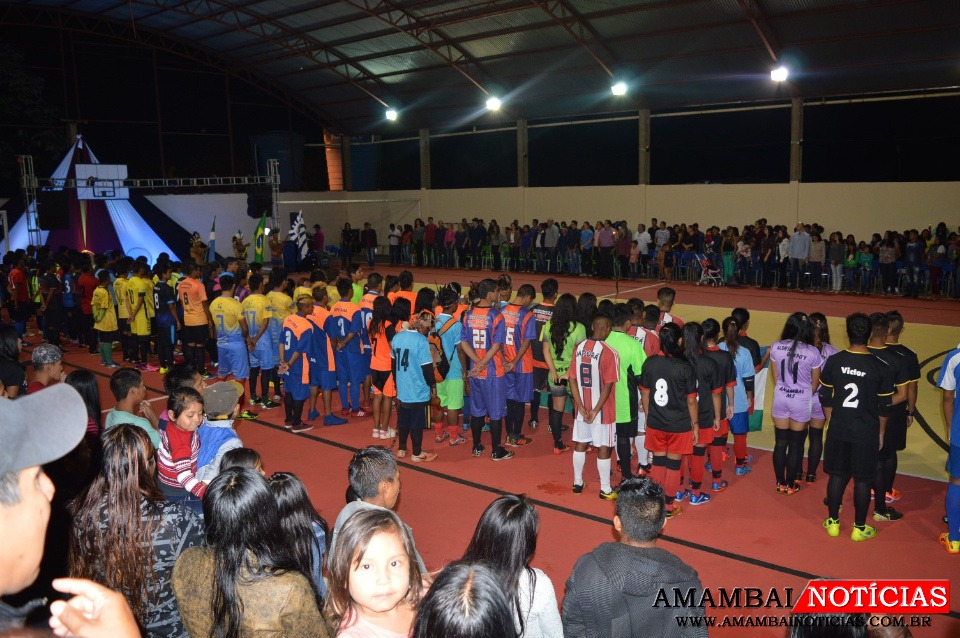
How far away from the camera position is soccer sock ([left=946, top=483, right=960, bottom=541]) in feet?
17.9

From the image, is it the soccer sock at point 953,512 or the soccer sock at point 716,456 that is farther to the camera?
the soccer sock at point 716,456

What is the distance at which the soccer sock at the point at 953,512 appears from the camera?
17.9ft

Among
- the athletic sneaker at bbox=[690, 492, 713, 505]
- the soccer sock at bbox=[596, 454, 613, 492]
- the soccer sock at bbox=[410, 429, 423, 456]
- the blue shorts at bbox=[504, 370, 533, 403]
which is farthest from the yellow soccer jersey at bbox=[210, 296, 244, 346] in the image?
the athletic sneaker at bbox=[690, 492, 713, 505]

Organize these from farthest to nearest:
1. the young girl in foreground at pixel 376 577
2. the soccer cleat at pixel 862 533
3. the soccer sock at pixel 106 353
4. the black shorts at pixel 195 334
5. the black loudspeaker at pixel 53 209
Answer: the black loudspeaker at pixel 53 209, the soccer sock at pixel 106 353, the black shorts at pixel 195 334, the soccer cleat at pixel 862 533, the young girl in foreground at pixel 376 577

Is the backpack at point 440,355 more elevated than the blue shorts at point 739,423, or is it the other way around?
the backpack at point 440,355

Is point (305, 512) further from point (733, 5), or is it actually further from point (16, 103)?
point (16, 103)

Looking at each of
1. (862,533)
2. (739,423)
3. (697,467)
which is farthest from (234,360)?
(862,533)

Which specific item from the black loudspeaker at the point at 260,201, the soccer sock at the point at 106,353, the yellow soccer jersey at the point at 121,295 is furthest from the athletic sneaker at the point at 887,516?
the black loudspeaker at the point at 260,201

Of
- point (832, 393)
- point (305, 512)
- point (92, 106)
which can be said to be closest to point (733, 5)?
point (832, 393)

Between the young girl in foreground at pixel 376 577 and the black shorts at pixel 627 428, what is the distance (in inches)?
172

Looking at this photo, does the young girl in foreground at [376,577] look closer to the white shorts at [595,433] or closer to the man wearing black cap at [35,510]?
the man wearing black cap at [35,510]

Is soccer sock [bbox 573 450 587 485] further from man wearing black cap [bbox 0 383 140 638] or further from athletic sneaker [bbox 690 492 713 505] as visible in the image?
man wearing black cap [bbox 0 383 140 638]

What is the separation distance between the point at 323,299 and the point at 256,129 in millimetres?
23719

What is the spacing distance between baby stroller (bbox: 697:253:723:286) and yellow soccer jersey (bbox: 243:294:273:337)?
1428cm
